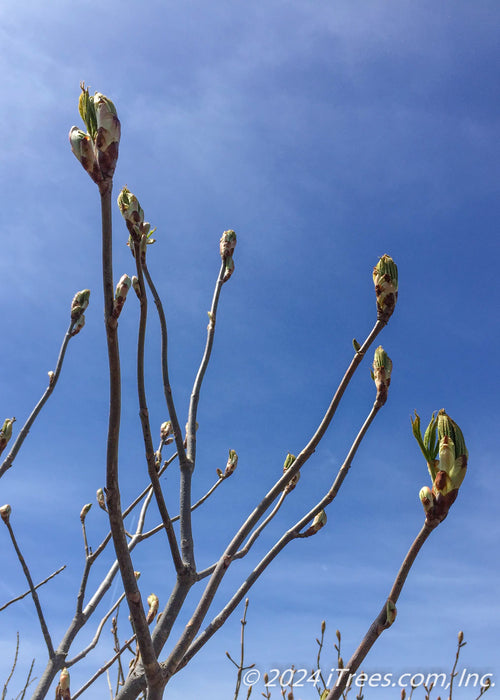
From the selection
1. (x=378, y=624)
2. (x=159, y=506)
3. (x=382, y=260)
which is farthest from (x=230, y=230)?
(x=378, y=624)

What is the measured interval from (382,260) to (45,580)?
269 centimetres

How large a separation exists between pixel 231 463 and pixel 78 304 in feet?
4.33

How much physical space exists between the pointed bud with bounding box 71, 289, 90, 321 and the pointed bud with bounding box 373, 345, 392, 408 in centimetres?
188

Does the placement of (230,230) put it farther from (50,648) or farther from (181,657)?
(50,648)

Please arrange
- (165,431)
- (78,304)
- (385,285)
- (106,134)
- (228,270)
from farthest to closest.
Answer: (165,431) < (78,304) < (228,270) < (385,285) < (106,134)

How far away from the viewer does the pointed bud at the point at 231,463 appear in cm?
342

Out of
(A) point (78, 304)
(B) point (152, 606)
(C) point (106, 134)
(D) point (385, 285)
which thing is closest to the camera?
(C) point (106, 134)

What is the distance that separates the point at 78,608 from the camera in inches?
111

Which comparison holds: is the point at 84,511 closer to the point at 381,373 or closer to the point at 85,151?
the point at 381,373

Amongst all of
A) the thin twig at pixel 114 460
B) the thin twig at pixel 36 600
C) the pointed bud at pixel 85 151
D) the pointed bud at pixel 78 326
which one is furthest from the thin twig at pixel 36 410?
the pointed bud at pixel 85 151

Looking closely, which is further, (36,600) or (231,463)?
(231,463)

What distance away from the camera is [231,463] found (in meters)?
3.44

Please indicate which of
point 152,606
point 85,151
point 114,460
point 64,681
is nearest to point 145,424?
point 114,460

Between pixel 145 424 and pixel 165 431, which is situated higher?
pixel 165 431
